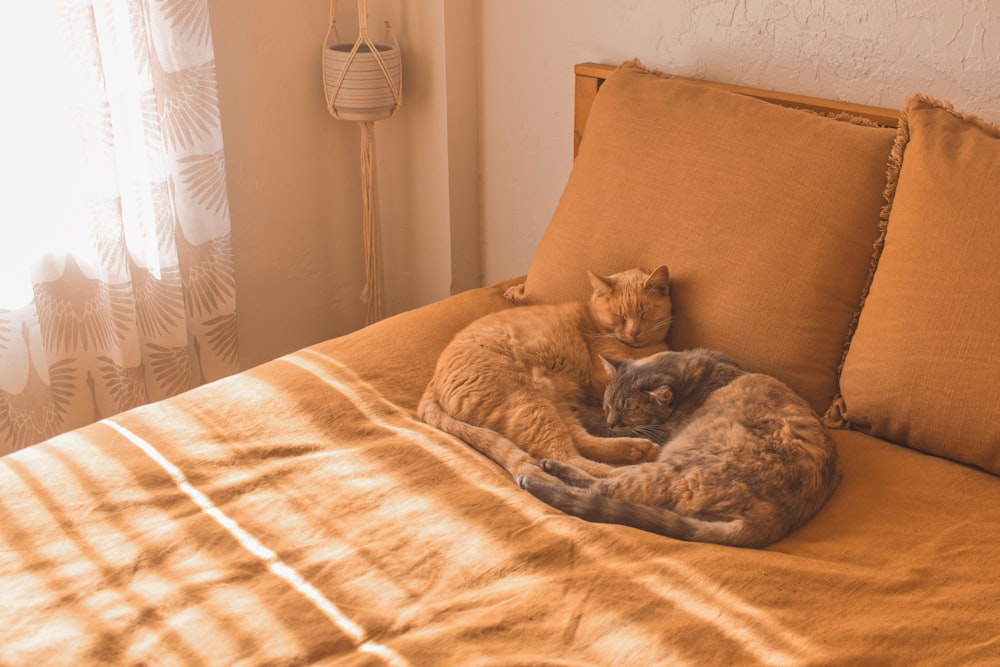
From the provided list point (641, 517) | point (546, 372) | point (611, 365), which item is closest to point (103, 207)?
point (546, 372)

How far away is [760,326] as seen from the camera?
159cm

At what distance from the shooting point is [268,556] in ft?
4.18

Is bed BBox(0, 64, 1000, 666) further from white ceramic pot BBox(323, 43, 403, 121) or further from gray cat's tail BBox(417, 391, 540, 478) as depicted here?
white ceramic pot BBox(323, 43, 403, 121)

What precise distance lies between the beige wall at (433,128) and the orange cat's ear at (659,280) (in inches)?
22.4

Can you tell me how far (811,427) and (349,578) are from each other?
725mm

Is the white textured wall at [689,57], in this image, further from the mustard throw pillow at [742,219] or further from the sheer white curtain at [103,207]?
the sheer white curtain at [103,207]

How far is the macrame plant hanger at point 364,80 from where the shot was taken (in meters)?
2.37

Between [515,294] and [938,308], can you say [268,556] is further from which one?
[938,308]

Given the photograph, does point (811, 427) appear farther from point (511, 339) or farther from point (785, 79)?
point (785, 79)

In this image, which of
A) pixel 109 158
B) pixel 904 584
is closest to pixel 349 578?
pixel 904 584

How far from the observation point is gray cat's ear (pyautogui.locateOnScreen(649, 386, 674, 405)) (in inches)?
59.9

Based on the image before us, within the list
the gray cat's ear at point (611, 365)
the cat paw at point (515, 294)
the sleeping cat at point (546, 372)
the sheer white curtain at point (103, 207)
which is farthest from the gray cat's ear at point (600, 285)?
the sheer white curtain at point (103, 207)

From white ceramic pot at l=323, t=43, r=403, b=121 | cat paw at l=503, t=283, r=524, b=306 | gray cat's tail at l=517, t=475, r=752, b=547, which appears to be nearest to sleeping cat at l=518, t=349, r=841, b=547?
gray cat's tail at l=517, t=475, r=752, b=547

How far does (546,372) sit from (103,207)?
114 centimetres
